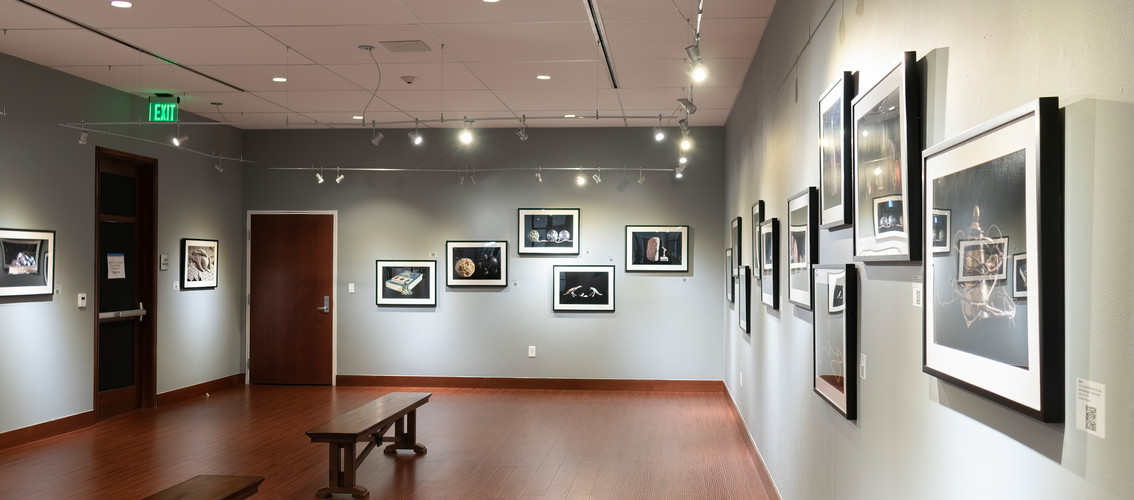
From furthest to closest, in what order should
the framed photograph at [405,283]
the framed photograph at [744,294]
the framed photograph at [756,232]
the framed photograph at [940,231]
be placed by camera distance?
the framed photograph at [405,283] → the framed photograph at [744,294] → the framed photograph at [756,232] → the framed photograph at [940,231]

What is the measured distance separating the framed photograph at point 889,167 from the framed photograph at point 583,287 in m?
7.18

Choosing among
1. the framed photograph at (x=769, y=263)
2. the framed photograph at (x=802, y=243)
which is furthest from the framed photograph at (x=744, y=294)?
the framed photograph at (x=802, y=243)

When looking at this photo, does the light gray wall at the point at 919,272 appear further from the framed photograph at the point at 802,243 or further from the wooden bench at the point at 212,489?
the wooden bench at the point at 212,489

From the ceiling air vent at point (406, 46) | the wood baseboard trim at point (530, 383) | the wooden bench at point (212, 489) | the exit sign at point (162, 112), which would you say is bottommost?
the wood baseboard trim at point (530, 383)

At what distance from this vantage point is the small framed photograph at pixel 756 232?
5.89m

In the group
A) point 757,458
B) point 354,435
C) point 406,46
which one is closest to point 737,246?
point 757,458

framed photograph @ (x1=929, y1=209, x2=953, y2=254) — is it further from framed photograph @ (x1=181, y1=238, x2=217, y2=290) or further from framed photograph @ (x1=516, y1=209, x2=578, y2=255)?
framed photograph @ (x1=181, y1=238, x2=217, y2=290)

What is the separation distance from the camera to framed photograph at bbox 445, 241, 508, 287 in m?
10.2

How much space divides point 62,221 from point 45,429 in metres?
1.79

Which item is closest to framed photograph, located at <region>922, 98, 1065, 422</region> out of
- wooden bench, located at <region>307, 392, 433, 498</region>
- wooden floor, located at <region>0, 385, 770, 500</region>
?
wooden floor, located at <region>0, 385, 770, 500</region>

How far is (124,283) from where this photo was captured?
8.41 m

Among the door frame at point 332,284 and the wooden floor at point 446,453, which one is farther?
the door frame at point 332,284

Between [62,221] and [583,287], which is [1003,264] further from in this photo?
[583,287]

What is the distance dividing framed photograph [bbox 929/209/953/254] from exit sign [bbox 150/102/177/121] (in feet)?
23.4
